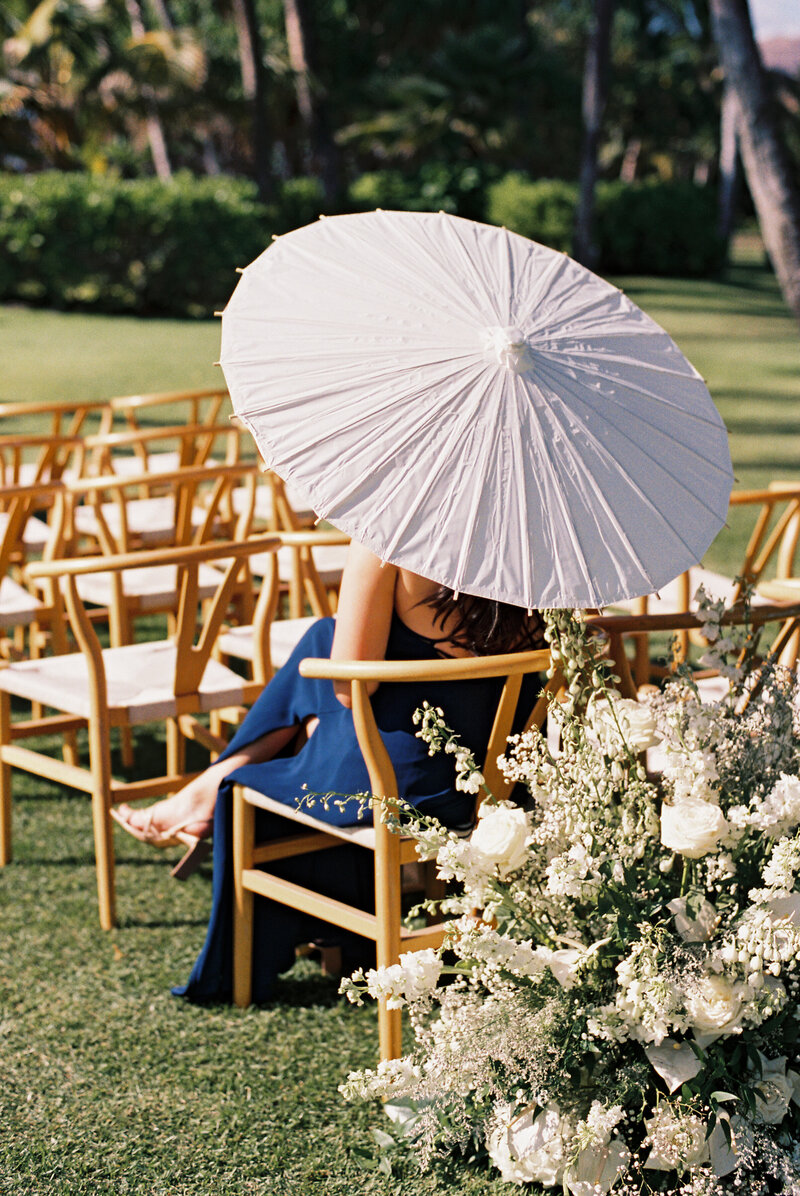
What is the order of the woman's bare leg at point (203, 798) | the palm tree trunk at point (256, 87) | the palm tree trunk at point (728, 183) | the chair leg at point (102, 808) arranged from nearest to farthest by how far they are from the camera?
1. the woman's bare leg at point (203, 798)
2. the chair leg at point (102, 808)
3. the palm tree trunk at point (256, 87)
4. the palm tree trunk at point (728, 183)

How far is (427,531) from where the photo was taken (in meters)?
2.42

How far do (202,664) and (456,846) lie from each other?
1.56m

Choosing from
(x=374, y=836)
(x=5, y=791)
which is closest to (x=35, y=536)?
(x=5, y=791)

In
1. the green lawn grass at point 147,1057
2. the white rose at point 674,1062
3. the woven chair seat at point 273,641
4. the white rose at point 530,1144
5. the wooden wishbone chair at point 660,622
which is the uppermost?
the wooden wishbone chair at point 660,622

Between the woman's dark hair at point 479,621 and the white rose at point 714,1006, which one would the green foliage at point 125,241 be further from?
the white rose at point 714,1006

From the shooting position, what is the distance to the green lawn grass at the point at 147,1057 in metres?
2.63

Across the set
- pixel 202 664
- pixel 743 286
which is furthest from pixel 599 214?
pixel 202 664

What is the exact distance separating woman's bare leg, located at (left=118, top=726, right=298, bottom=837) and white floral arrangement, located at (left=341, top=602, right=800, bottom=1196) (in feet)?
3.23

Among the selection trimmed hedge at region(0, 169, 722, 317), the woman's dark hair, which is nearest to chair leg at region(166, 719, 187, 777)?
the woman's dark hair

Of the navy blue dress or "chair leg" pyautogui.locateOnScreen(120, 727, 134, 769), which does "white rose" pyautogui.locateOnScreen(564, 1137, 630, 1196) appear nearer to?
the navy blue dress

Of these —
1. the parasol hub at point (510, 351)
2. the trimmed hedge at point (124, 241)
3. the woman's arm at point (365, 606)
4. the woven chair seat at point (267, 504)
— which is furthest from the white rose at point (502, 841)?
the trimmed hedge at point (124, 241)

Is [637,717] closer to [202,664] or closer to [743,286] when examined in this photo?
[202,664]

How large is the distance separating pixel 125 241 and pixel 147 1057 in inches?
727

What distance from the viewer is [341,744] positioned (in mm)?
3008
